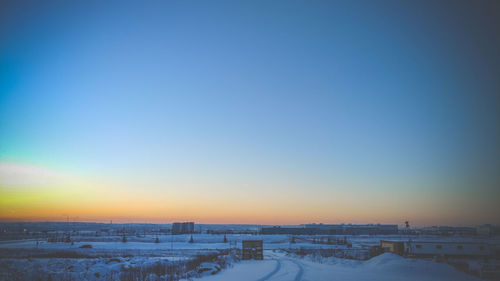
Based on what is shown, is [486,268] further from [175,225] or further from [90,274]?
[175,225]

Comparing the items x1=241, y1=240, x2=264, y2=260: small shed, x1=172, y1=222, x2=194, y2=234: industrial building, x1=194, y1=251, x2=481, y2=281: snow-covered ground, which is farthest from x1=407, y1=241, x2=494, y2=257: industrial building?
x1=172, y1=222, x2=194, y2=234: industrial building

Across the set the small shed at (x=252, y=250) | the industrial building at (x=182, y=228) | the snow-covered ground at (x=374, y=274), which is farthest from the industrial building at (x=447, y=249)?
the industrial building at (x=182, y=228)

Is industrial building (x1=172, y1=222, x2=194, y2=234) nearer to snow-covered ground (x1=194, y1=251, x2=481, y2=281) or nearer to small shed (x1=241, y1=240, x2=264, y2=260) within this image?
small shed (x1=241, y1=240, x2=264, y2=260)

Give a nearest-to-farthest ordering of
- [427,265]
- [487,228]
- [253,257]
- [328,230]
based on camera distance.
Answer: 1. [427,265]
2. [253,257]
3. [487,228]
4. [328,230]

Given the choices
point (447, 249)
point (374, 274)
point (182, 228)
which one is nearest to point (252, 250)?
point (374, 274)

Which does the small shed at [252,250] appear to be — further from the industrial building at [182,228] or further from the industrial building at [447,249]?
the industrial building at [182,228]

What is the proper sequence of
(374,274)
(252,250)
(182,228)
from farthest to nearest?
(182,228), (252,250), (374,274)

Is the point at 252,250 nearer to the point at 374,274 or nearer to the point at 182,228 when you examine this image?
the point at 374,274

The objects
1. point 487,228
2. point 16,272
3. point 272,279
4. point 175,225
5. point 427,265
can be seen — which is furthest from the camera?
point 175,225

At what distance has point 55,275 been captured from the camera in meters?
19.9

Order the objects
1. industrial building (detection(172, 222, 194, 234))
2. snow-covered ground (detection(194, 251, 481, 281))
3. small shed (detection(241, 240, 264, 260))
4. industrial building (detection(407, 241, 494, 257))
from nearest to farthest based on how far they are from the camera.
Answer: snow-covered ground (detection(194, 251, 481, 281))
small shed (detection(241, 240, 264, 260))
industrial building (detection(407, 241, 494, 257))
industrial building (detection(172, 222, 194, 234))

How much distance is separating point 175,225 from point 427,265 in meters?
106

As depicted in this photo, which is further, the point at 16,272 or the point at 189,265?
the point at 189,265

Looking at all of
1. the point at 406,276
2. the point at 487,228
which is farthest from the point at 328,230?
the point at 406,276
